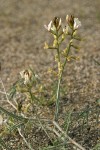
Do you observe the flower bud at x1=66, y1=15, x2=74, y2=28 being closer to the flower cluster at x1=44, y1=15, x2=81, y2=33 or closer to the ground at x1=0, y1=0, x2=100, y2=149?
the flower cluster at x1=44, y1=15, x2=81, y2=33

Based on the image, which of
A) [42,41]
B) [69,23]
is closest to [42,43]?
[42,41]

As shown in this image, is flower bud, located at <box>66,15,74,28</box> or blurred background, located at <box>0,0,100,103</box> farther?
blurred background, located at <box>0,0,100,103</box>

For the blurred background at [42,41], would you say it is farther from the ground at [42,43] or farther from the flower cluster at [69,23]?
the flower cluster at [69,23]

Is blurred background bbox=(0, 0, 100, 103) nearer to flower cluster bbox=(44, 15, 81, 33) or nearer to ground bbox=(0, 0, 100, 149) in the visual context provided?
ground bbox=(0, 0, 100, 149)

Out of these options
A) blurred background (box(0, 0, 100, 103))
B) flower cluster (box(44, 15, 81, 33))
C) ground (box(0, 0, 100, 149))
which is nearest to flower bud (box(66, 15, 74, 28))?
flower cluster (box(44, 15, 81, 33))

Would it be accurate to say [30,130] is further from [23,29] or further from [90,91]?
[23,29]

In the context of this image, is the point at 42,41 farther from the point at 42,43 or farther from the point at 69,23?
the point at 69,23

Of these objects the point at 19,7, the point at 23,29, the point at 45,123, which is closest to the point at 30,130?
the point at 45,123
